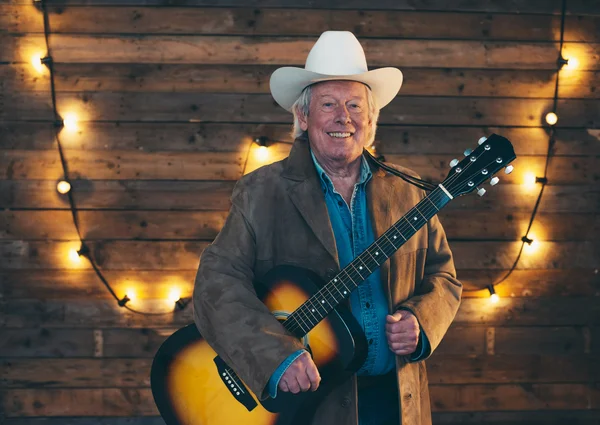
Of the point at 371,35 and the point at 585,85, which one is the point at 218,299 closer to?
the point at 371,35

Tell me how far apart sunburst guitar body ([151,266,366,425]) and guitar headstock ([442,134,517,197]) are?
1.52ft

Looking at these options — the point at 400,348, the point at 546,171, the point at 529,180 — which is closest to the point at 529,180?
the point at 529,180

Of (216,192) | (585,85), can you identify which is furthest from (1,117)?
(585,85)

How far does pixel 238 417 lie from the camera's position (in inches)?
80.0

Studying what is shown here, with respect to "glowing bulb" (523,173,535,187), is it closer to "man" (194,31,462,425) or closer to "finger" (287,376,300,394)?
"man" (194,31,462,425)

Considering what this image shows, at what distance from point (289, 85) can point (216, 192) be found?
1.36m

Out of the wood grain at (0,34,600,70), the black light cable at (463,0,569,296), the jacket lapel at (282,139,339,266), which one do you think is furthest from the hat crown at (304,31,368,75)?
the black light cable at (463,0,569,296)

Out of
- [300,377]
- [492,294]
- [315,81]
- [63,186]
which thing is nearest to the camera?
[300,377]

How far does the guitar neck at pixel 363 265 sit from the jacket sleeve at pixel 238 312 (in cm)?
9

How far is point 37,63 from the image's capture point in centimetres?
345

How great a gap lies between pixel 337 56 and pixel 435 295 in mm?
771

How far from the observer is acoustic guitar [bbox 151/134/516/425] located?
6.35 feet

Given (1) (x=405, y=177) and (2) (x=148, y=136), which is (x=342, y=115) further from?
(2) (x=148, y=136)

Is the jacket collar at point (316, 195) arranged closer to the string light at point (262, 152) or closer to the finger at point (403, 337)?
the finger at point (403, 337)
